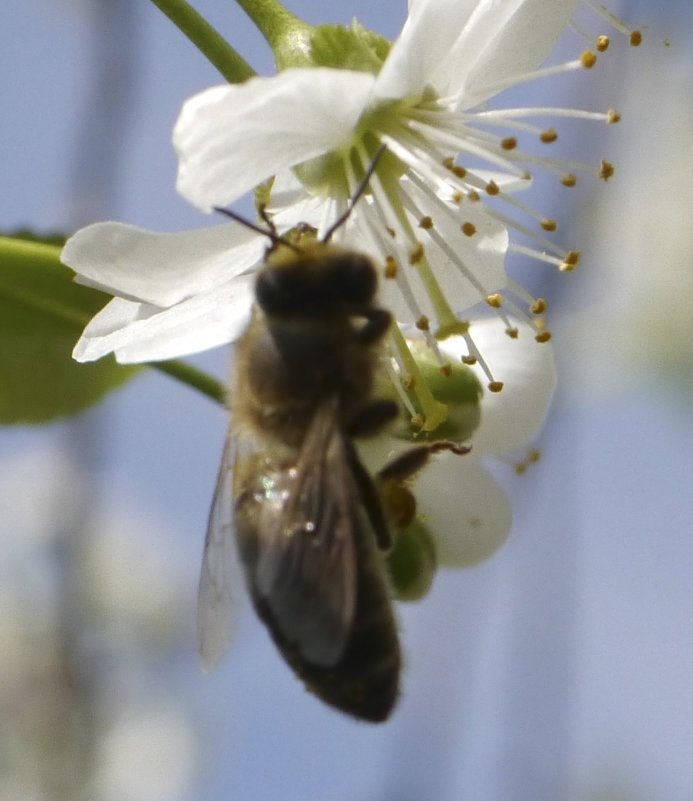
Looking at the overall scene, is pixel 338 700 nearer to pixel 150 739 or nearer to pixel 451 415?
pixel 451 415

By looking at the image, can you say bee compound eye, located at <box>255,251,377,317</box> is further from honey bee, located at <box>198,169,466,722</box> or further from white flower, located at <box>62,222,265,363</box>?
white flower, located at <box>62,222,265,363</box>

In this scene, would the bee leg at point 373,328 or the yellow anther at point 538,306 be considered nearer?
the bee leg at point 373,328

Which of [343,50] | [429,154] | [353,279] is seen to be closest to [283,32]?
[343,50]

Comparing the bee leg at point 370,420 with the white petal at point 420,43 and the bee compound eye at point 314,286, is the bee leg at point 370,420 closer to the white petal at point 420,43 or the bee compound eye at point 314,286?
the bee compound eye at point 314,286

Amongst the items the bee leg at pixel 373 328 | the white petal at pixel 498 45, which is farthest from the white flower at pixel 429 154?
the bee leg at pixel 373 328

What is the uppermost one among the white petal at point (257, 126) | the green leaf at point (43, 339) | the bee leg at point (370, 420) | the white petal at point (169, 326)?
the white petal at point (257, 126)

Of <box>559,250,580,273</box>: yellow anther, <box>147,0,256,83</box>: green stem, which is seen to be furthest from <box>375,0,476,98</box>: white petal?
<box>559,250,580,273</box>: yellow anther
